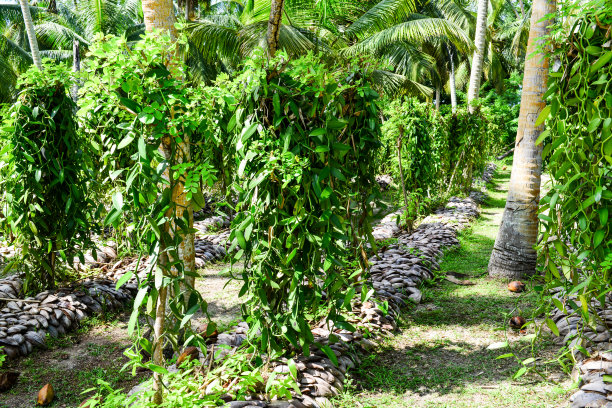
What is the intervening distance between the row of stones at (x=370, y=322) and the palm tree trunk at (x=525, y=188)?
782mm

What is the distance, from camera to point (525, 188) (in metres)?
4.35

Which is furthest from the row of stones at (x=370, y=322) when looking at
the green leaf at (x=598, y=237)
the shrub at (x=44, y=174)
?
the shrub at (x=44, y=174)

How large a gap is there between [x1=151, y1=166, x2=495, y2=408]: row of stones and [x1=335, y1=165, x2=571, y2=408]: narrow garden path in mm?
109

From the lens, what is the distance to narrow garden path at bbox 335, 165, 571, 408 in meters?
2.51

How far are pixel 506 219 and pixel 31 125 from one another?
4.36m

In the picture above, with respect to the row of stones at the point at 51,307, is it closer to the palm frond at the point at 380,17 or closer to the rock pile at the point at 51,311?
the rock pile at the point at 51,311

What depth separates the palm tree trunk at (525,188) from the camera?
422 cm

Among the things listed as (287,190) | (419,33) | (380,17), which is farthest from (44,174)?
(419,33)

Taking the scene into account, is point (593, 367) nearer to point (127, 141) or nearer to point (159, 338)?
point (159, 338)

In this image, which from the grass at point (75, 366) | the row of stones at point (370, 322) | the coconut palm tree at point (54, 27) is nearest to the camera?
the row of stones at point (370, 322)

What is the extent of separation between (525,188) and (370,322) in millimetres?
2113

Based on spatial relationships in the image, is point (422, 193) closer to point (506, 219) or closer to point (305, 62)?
point (506, 219)

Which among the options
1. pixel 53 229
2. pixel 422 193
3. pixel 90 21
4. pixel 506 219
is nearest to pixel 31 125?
pixel 53 229

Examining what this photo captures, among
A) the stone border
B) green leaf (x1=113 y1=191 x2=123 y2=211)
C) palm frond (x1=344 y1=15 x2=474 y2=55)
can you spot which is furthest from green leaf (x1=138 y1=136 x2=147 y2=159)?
palm frond (x1=344 y1=15 x2=474 y2=55)
